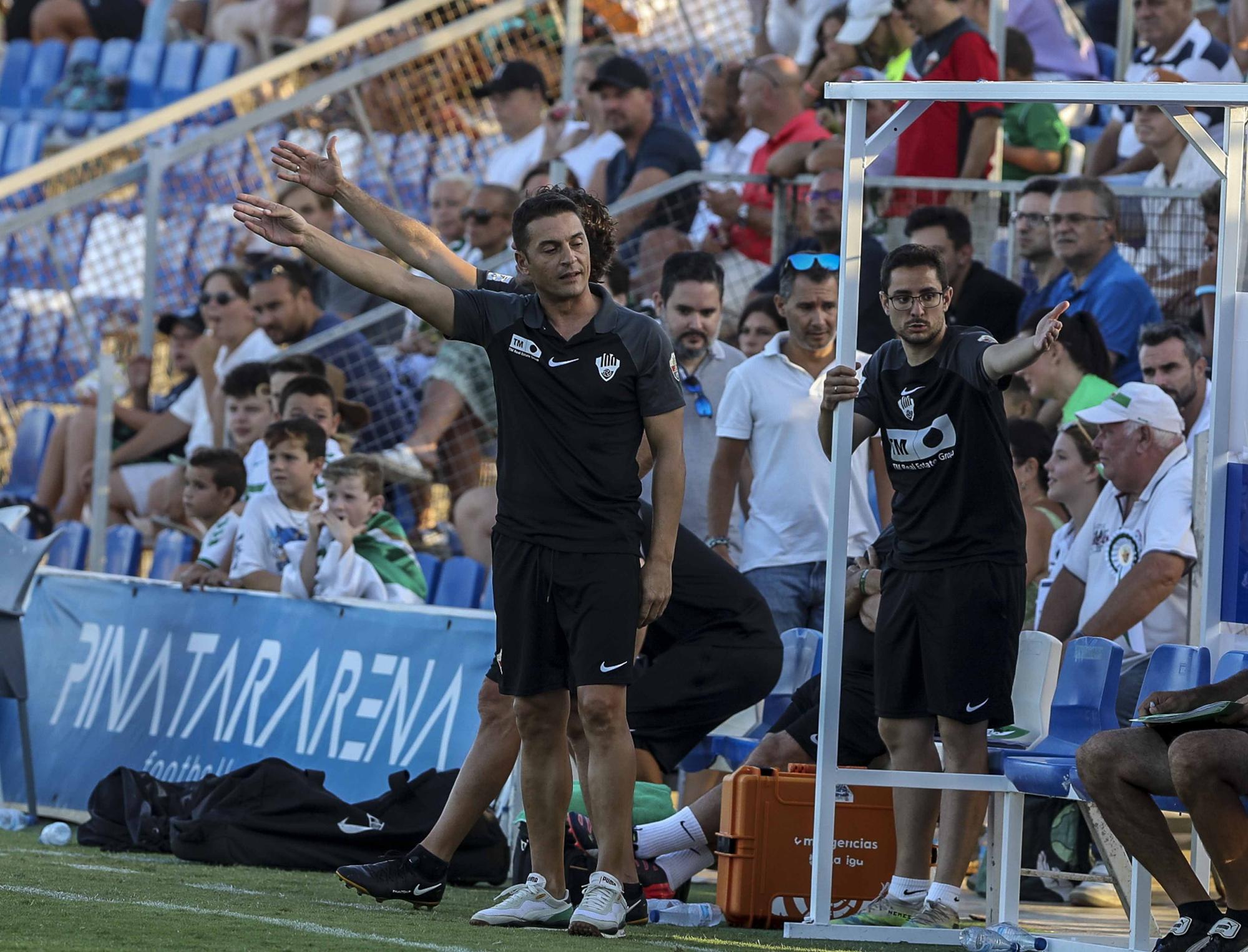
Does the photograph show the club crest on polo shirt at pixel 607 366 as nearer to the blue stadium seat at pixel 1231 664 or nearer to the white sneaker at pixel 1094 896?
the blue stadium seat at pixel 1231 664

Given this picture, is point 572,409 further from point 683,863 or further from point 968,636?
point 683,863

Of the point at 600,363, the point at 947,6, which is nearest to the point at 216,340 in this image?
the point at 947,6

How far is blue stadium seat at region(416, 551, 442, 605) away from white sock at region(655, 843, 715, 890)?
11.3 ft

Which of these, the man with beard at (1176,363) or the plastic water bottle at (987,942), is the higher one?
the man with beard at (1176,363)

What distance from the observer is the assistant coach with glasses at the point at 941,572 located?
5.57 metres

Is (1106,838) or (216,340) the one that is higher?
(216,340)

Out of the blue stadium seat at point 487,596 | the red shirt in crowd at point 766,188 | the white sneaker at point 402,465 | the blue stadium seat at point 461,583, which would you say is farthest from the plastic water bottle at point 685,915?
the red shirt in crowd at point 766,188

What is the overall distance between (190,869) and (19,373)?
7.98 meters

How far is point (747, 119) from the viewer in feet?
38.3

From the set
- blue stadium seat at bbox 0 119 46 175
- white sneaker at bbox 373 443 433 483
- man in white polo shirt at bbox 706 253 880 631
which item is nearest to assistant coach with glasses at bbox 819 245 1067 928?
man in white polo shirt at bbox 706 253 880 631

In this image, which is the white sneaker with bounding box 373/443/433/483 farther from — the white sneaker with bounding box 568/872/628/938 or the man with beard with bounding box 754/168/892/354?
the white sneaker with bounding box 568/872/628/938

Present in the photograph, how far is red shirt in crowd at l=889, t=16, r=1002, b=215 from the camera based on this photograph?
9.52m

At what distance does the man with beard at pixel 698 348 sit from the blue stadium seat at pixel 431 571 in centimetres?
188

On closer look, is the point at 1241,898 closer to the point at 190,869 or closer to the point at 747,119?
the point at 190,869
